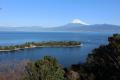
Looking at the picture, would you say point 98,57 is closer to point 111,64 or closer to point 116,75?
point 111,64

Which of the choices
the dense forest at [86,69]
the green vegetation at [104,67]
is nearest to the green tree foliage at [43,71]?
the dense forest at [86,69]

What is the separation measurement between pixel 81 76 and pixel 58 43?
74211 mm

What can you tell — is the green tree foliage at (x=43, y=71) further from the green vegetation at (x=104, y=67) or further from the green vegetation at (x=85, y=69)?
the green vegetation at (x=104, y=67)

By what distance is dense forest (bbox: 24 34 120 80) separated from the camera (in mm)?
13509

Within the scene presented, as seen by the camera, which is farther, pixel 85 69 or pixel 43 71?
pixel 85 69

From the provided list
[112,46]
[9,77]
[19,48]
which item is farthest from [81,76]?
[19,48]

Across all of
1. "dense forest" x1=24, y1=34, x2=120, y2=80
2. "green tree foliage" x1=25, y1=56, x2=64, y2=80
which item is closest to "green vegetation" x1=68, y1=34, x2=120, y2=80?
"dense forest" x1=24, y1=34, x2=120, y2=80

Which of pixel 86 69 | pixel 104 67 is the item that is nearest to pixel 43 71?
pixel 104 67

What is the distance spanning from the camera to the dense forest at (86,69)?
44.3 ft

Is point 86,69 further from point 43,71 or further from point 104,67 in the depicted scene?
point 43,71

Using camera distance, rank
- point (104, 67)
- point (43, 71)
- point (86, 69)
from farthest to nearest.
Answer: point (86, 69), point (104, 67), point (43, 71)

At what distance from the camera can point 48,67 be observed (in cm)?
1370

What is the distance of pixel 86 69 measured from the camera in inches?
1030

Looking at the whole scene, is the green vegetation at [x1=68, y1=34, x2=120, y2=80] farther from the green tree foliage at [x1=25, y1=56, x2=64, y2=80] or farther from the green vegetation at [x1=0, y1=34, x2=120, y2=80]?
the green tree foliage at [x1=25, y1=56, x2=64, y2=80]
